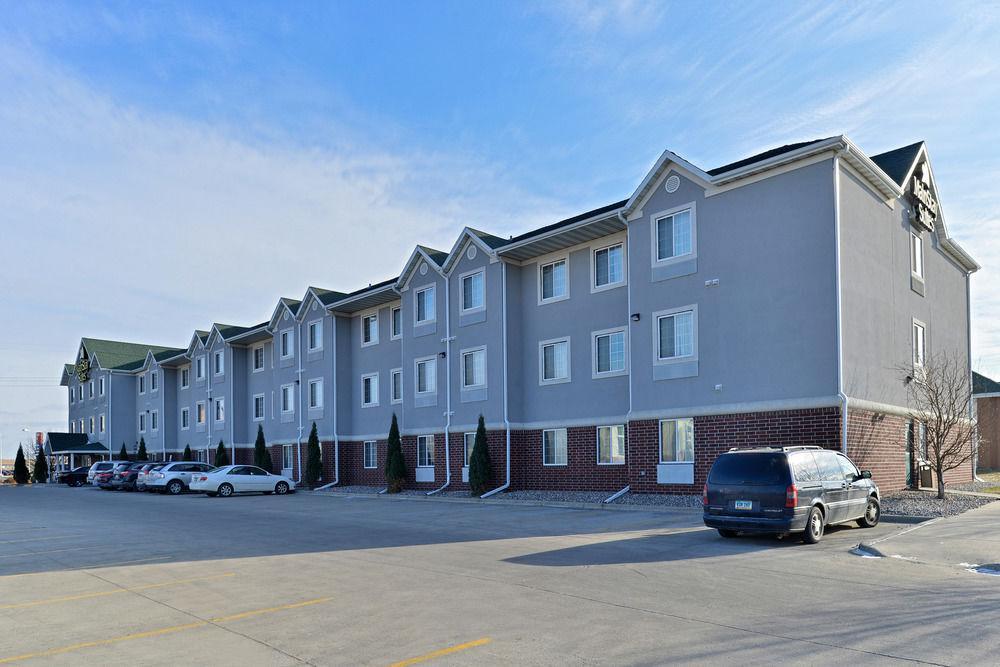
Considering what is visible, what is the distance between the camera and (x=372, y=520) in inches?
816

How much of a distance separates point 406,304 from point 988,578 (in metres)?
26.2

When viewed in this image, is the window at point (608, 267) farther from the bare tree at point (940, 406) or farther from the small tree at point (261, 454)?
the small tree at point (261, 454)

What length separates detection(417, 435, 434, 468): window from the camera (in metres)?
33.3

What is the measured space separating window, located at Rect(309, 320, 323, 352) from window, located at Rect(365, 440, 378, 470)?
5929 mm

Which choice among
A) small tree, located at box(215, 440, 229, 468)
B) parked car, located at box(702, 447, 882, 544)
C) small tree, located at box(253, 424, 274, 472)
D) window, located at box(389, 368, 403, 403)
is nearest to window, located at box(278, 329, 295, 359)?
small tree, located at box(253, 424, 274, 472)

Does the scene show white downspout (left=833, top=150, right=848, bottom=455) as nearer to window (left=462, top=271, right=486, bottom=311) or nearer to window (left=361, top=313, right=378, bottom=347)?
window (left=462, top=271, right=486, bottom=311)

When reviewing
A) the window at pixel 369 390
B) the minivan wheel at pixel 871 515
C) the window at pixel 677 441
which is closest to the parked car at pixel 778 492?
the minivan wheel at pixel 871 515

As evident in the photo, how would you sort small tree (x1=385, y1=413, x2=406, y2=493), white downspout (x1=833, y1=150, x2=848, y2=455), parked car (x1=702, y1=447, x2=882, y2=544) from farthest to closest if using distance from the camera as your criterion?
1. small tree (x1=385, y1=413, x2=406, y2=493)
2. white downspout (x1=833, y1=150, x2=848, y2=455)
3. parked car (x1=702, y1=447, x2=882, y2=544)

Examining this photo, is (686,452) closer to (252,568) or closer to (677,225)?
(677,225)

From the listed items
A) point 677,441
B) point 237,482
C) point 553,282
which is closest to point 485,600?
point 677,441

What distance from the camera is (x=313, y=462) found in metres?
39.1

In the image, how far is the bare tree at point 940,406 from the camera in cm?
2186

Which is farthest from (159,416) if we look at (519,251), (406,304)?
(519,251)

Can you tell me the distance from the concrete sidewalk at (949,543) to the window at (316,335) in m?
30.0
